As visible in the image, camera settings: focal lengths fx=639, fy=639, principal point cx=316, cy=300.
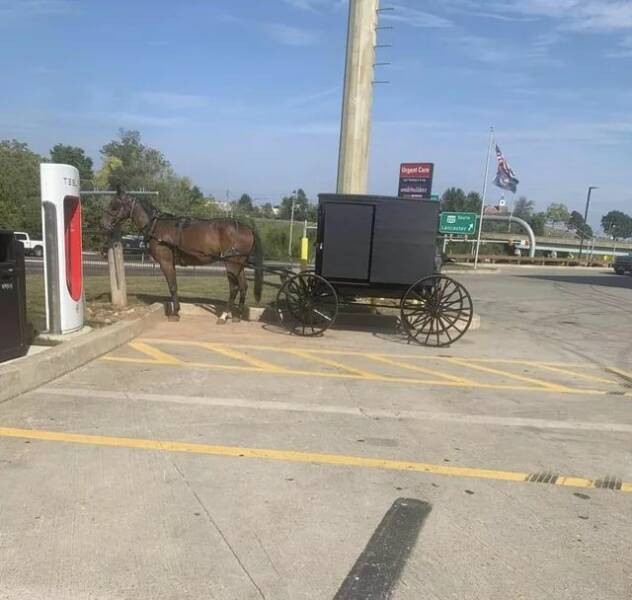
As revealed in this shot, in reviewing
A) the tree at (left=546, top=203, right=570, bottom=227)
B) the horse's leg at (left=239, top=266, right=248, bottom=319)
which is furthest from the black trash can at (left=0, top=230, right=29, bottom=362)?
the tree at (left=546, top=203, right=570, bottom=227)

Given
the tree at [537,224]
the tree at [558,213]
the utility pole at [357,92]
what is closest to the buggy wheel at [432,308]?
the utility pole at [357,92]

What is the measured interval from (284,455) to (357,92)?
10.8 meters

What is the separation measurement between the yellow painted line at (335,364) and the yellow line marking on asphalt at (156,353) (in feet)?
5.78

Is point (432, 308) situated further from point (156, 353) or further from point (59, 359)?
point (59, 359)

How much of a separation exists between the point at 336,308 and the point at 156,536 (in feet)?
23.1

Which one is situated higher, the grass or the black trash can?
the black trash can

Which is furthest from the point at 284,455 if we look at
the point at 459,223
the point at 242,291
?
the point at 459,223

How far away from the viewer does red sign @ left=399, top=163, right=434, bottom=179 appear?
20.8 metres

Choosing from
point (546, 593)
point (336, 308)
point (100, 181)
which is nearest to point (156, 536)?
point (546, 593)

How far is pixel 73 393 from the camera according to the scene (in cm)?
654

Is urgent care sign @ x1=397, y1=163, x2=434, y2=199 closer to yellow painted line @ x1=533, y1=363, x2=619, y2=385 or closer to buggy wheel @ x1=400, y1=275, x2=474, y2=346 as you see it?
buggy wheel @ x1=400, y1=275, x2=474, y2=346

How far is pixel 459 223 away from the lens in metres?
39.4

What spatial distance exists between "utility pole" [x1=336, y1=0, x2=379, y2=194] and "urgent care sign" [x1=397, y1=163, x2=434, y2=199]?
5983 mm

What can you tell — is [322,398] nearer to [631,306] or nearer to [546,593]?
[546,593]
